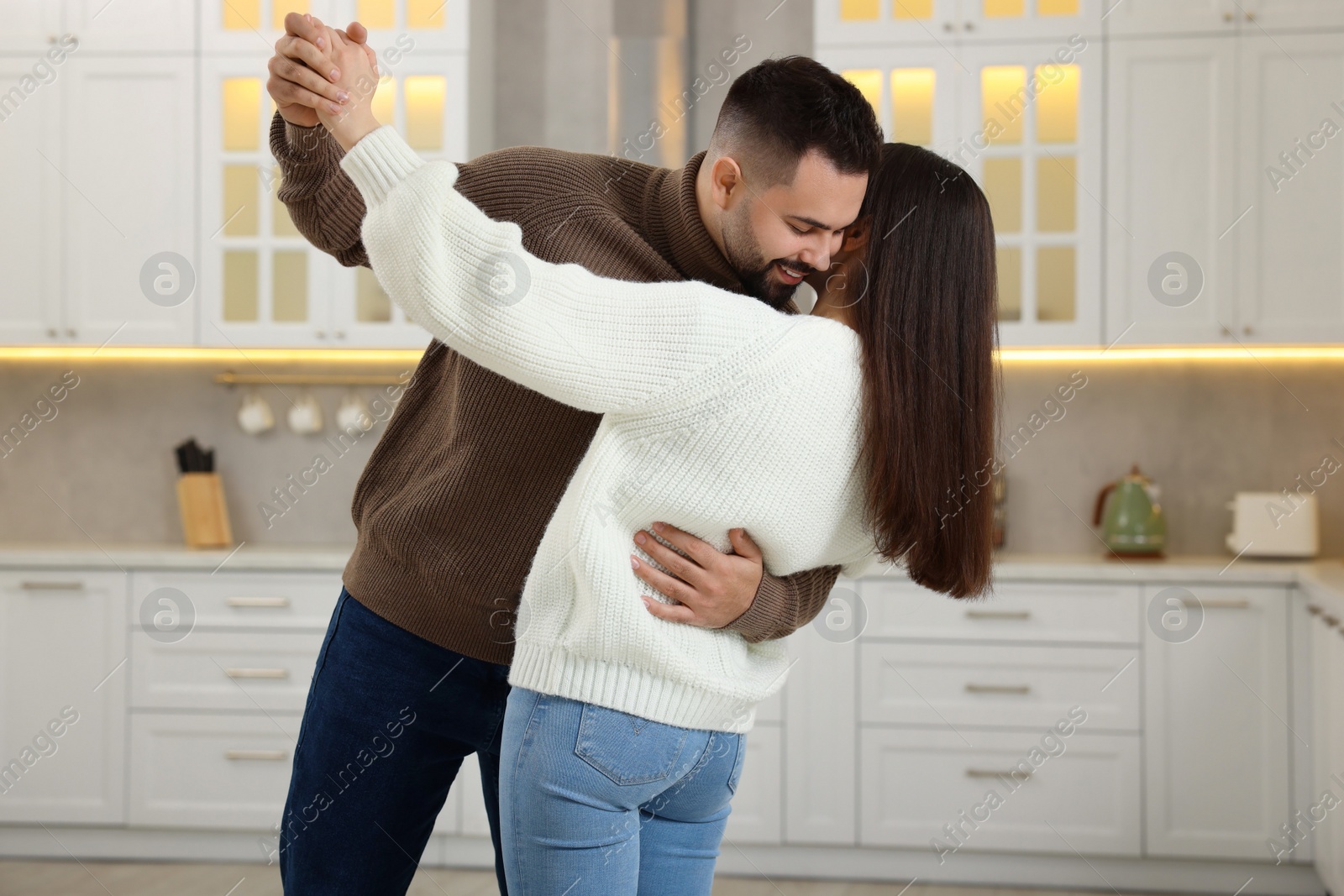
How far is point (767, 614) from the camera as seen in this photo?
3.50ft

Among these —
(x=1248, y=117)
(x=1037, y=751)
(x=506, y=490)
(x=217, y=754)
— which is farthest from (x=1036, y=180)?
(x=217, y=754)

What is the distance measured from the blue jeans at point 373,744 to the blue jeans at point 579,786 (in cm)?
21

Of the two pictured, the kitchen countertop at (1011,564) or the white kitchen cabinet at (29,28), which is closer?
the kitchen countertop at (1011,564)

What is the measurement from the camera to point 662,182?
1223 millimetres

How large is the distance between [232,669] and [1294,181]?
3.07 m

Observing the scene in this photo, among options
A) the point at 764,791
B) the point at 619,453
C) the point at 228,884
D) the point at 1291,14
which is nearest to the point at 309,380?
the point at 228,884

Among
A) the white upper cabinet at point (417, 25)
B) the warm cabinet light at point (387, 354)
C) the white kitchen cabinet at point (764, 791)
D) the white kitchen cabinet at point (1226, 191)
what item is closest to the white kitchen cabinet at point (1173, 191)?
the white kitchen cabinet at point (1226, 191)

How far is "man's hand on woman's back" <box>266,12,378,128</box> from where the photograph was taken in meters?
0.92

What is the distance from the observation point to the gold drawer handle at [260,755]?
114 inches

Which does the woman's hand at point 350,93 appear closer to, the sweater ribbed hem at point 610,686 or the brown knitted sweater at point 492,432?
the brown knitted sweater at point 492,432

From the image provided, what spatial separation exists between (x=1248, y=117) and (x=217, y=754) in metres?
3.19

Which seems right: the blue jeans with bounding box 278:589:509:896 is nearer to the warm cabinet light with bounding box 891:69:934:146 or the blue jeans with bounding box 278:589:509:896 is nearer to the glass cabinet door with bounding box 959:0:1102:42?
the warm cabinet light with bounding box 891:69:934:146

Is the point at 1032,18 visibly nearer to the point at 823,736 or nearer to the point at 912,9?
the point at 912,9

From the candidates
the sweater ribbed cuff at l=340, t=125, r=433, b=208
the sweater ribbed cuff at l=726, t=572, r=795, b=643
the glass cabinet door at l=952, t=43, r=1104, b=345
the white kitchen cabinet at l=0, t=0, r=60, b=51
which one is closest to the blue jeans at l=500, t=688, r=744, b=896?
the sweater ribbed cuff at l=726, t=572, r=795, b=643
